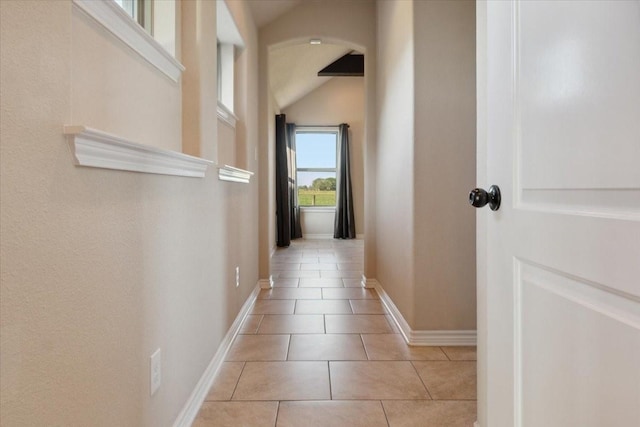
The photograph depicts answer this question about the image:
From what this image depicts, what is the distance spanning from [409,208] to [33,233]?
2.02 meters

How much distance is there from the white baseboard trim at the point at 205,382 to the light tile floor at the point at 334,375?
0.03 m

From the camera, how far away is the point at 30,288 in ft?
2.20

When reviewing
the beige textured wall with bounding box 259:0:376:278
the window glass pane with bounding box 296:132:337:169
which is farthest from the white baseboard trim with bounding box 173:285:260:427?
the window glass pane with bounding box 296:132:337:169

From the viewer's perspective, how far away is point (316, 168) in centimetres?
834

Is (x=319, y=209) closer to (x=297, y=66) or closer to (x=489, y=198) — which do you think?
(x=297, y=66)

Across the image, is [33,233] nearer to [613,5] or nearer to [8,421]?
[8,421]

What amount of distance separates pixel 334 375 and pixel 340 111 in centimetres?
673

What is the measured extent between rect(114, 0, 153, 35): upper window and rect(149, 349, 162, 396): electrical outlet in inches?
49.2

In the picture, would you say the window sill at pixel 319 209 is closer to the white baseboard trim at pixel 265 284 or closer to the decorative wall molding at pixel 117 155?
the white baseboard trim at pixel 265 284

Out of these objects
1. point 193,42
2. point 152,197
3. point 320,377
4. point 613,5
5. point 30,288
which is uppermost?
point 193,42

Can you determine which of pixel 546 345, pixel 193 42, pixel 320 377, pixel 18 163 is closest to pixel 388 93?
pixel 193 42

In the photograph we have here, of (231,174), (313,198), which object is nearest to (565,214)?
(231,174)

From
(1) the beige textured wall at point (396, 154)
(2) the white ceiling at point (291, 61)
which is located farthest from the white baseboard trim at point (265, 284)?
(2) the white ceiling at point (291, 61)

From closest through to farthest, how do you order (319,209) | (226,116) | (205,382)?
1. (205,382)
2. (226,116)
3. (319,209)
